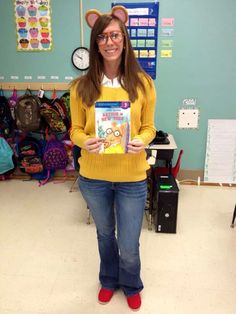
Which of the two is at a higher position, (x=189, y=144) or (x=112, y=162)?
(x=112, y=162)

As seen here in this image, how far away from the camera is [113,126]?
4.23ft

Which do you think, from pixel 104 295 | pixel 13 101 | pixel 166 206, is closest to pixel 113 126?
pixel 104 295

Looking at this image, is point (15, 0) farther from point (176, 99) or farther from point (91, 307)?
point (91, 307)

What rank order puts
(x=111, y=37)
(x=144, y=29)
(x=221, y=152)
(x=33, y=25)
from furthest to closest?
(x=221, y=152)
(x=33, y=25)
(x=144, y=29)
(x=111, y=37)

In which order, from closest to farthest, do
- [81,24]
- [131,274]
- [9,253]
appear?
[131,274] → [9,253] → [81,24]

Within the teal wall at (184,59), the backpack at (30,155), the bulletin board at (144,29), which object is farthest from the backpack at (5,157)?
the bulletin board at (144,29)

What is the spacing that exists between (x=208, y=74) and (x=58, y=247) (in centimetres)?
214

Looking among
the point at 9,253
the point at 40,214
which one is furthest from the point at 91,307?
the point at 40,214

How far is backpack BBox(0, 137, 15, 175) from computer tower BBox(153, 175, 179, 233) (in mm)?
1709

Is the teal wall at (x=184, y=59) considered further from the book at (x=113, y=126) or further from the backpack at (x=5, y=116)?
the book at (x=113, y=126)

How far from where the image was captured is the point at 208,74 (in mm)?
3033

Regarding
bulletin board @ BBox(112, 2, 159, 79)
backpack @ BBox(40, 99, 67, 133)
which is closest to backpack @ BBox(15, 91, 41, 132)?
backpack @ BBox(40, 99, 67, 133)

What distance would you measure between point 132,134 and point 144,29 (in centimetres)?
194

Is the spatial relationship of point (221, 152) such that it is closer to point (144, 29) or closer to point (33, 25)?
point (144, 29)
